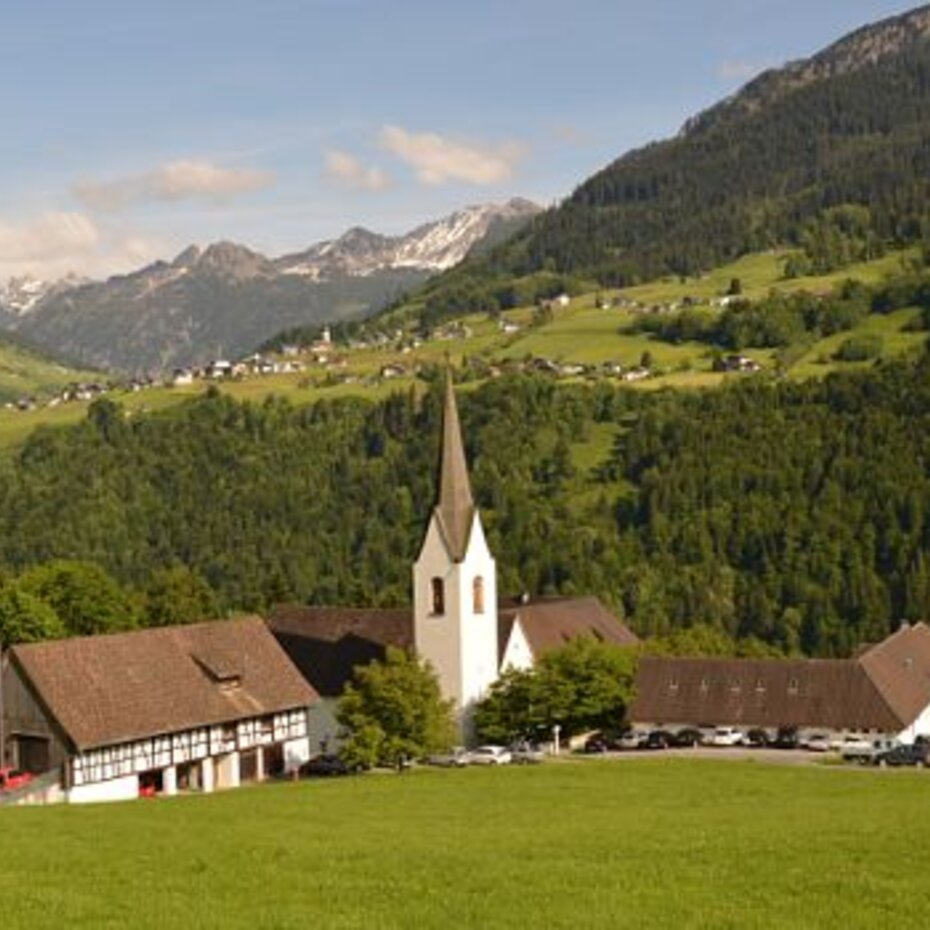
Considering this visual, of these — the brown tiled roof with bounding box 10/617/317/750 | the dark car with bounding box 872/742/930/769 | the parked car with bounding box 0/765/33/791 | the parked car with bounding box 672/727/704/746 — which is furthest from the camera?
the parked car with bounding box 672/727/704/746

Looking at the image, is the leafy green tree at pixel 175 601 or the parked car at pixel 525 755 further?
the leafy green tree at pixel 175 601

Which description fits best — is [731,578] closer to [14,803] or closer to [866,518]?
[866,518]

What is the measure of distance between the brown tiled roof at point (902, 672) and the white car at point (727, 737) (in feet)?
24.0

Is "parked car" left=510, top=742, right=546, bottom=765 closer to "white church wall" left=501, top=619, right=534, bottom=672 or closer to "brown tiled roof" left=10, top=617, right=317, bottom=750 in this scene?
"white church wall" left=501, top=619, right=534, bottom=672

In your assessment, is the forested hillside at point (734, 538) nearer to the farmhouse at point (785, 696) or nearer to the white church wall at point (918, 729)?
the white church wall at point (918, 729)

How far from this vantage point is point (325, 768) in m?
71.1

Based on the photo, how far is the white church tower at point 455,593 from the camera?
7938cm

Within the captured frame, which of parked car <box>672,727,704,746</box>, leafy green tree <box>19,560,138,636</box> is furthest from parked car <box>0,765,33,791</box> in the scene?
parked car <box>672,727,704,746</box>

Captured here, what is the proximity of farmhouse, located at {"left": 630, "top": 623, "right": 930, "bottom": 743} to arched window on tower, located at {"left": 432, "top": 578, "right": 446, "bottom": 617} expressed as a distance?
433 inches

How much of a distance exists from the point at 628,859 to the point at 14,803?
35.2 m

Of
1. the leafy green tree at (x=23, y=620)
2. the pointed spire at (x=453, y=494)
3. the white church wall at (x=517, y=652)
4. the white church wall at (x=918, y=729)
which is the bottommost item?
the white church wall at (x=918, y=729)

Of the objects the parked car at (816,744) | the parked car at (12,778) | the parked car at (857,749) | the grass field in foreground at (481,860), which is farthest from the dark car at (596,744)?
the parked car at (12,778)

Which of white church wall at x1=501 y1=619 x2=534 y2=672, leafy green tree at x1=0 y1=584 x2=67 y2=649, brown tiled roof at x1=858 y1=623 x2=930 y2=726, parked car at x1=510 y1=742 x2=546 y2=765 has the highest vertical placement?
leafy green tree at x1=0 y1=584 x2=67 y2=649

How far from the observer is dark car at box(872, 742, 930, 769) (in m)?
64.5
